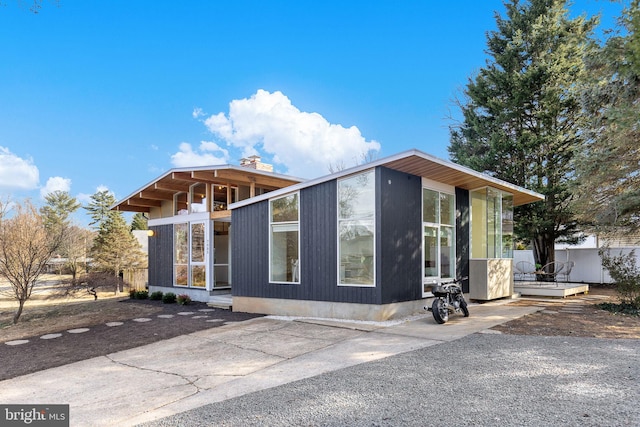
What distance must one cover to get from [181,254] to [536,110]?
1372 centimetres

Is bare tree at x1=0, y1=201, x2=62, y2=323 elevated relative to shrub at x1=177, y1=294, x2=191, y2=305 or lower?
elevated

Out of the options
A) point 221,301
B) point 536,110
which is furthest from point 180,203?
point 536,110

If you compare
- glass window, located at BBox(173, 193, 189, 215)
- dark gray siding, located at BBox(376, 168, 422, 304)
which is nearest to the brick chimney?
glass window, located at BBox(173, 193, 189, 215)

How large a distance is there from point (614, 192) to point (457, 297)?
6.78m

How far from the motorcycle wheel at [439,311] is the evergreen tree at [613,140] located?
183 inches

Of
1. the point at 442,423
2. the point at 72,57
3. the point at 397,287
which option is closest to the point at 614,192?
the point at 397,287

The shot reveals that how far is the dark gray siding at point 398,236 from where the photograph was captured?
24.2 feet

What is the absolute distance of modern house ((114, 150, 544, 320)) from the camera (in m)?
7.55

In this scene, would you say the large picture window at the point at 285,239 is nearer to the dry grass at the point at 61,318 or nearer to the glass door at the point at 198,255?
the glass door at the point at 198,255

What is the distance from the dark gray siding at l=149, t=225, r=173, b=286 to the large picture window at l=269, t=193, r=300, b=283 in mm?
5277

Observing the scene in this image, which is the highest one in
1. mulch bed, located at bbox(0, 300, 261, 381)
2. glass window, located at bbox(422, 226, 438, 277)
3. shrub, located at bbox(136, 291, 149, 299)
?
glass window, located at bbox(422, 226, 438, 277)

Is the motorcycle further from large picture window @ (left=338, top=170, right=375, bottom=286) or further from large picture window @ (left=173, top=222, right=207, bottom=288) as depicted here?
large picture window @ (left=173, top=222, right=207, bottom=288)

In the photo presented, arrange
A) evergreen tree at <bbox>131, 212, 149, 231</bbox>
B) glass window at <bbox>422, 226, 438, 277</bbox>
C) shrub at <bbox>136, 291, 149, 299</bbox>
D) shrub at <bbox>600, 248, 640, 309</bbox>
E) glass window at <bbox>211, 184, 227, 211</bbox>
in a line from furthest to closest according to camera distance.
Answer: evergreen tree at <bbox>131, 212, 149, 231</bbox>
shrub at <bbox>136, 291, 149, 299</bbox>
glass window at <bbox>211, 184, 227, 211</bbox>
glass window at <bbox>422, 226, 438, 277</bbox>
shrub at <bbox>600, 248, 640, 309</bbox>

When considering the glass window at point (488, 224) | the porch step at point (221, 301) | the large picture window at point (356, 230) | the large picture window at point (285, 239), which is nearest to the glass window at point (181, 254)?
the porch step at point (221, 301)
